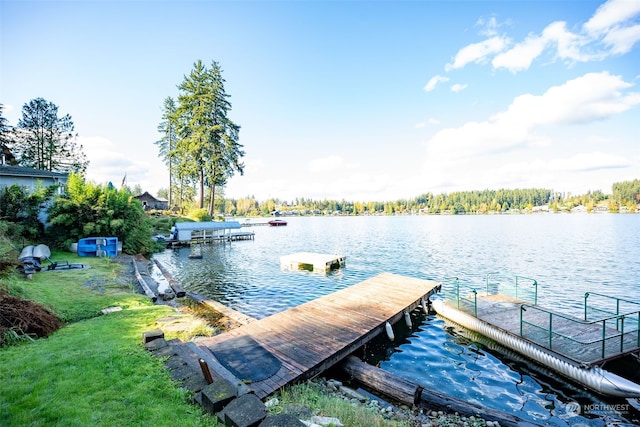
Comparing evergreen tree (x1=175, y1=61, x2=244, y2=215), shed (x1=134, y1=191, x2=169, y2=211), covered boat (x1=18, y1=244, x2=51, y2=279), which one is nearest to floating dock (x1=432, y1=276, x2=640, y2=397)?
covered boat (x1=18, y1=244, x2=51, y2=279)

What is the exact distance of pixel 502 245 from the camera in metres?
39.5

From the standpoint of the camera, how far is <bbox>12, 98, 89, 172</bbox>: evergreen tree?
126ft

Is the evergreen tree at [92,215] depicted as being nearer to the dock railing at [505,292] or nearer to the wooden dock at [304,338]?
the wooden dock at [304,338]

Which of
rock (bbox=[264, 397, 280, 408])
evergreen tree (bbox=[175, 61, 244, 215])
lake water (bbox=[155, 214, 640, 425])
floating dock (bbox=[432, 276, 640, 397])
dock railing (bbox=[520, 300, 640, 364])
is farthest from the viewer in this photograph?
evergreen tree (bbox=[175, 61, 244, 215])

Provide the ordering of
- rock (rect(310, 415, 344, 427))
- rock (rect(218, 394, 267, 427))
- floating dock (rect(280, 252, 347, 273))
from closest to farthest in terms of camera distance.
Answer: rock (rect(218, 394, 267, 427)) → rock (rect(310, 415, 344, 427)) → floating dock (rect(280, 252, 347, 273))

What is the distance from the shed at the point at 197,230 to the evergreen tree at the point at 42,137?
18.0 metres

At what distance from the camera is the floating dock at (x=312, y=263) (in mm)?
24062

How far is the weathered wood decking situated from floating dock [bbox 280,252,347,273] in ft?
44.6

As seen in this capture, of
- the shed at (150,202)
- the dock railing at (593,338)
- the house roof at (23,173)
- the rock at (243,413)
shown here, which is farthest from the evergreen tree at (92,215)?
the shed at (150,202)

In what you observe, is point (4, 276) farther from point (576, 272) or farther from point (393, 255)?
point (576, 272)

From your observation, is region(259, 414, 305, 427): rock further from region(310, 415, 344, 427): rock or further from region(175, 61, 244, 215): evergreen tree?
region(175, 61, 244, 215): evergreen tree

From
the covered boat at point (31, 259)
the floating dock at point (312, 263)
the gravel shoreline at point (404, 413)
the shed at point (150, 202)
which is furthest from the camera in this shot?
the shed at point (150, 202)

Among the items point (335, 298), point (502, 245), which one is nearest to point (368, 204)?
point (502, 245)

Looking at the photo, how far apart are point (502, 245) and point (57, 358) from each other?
4511cm
